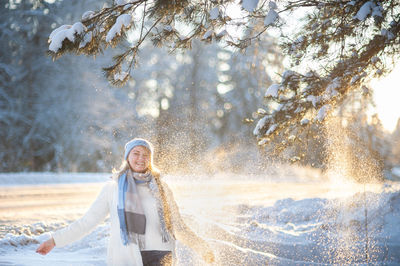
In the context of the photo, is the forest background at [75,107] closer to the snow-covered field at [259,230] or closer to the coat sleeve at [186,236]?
the snow-covered field at [259,230]

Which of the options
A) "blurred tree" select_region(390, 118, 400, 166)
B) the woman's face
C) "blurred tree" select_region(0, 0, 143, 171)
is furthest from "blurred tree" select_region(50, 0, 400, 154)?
"blurred tree" select_region(0, 0, 143, 171)

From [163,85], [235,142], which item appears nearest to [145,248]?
[163,85]

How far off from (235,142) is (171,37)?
90.6 feet

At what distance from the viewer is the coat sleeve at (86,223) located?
8.99 feet

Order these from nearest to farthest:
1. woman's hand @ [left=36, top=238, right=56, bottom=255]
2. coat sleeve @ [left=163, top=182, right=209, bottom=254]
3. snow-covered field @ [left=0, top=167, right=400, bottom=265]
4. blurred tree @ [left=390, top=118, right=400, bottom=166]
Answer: woman's hand @ [left=36, top=238, right=56, bottom=255], coat sleeve @ [left=163, top=182, right=209, bottom=254], snow-covered field @ [left=0, top=167, right=400, bottom=265], blurred tree @ [left=390, top=118, right=400, bottom=166]

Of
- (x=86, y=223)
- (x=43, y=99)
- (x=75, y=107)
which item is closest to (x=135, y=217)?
(x=86, y=223)

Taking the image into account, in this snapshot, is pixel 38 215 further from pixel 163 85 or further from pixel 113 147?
pixel 163 85

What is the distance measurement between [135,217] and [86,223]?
0.38 m

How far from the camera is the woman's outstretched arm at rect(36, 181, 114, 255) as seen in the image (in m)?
2.72

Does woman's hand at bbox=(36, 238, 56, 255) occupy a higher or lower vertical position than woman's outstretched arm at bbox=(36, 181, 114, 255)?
lower

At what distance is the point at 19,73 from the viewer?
71.5 ft

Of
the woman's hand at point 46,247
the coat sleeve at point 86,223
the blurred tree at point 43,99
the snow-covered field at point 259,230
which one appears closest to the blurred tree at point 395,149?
the snow-covered field at point 259,230

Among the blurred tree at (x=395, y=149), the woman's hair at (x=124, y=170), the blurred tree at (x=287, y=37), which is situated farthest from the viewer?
the blurred tree at (x=395, y=149)

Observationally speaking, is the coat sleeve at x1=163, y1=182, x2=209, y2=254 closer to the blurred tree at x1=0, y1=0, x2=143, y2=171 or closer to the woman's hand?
the woman's hand
